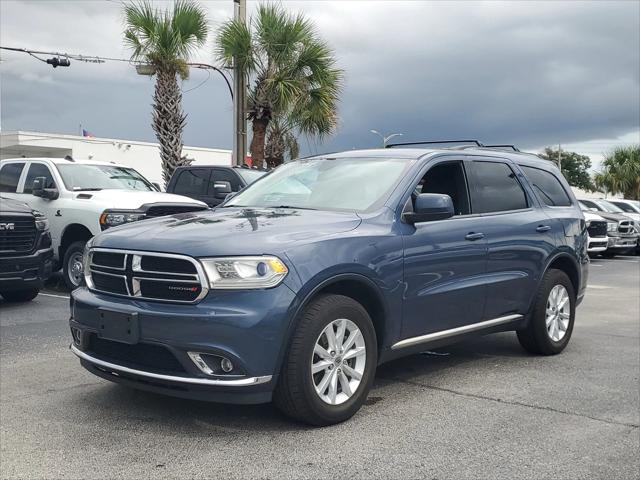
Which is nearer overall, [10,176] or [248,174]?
[10,176]

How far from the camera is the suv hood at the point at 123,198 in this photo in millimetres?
9711

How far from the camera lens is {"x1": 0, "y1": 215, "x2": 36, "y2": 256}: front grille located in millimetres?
8445

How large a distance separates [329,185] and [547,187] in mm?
2554

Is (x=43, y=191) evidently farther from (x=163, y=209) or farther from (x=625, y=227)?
(x=625, y=227)

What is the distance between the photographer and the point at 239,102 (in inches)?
662

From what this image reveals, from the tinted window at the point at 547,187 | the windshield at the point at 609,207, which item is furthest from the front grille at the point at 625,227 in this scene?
the tinted window at the point at 547,187

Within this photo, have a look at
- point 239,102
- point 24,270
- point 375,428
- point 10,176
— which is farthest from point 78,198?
point 239,102

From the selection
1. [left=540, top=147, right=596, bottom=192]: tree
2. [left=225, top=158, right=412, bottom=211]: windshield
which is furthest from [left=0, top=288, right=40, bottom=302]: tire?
[left=540, top=147, right=596, bottom=192]: tree

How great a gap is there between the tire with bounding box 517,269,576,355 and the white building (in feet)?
104

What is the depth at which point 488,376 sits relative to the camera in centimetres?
568

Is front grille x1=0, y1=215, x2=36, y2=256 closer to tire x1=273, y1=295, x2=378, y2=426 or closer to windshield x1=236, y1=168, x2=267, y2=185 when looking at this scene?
windshield x1=236, y1=168, x2=267, y2=185

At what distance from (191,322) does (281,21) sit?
46.7ft

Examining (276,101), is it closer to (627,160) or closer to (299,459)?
(299,459)

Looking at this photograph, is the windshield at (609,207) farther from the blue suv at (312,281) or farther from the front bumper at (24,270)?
the front bumper at (24,270)
